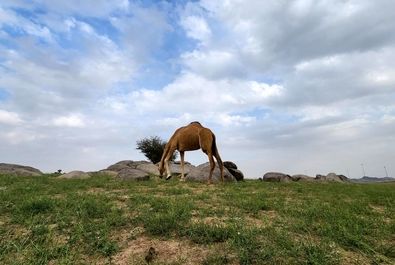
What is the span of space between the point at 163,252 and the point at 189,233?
893 mm

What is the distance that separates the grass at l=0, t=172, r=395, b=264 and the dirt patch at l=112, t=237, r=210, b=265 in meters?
0.02

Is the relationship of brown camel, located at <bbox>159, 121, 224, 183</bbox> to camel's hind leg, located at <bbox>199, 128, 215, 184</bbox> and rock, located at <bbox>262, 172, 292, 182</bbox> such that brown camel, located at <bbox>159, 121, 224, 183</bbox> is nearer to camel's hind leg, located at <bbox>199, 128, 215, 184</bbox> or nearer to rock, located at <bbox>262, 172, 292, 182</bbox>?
camel's hind leg, located at <bbox>199, 128, 215, 184</bbox>

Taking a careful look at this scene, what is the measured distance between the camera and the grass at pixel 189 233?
6.61m

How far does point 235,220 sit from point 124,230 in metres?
2.55

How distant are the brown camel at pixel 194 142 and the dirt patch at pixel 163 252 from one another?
37.3ft

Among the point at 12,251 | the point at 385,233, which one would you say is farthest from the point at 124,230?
the point at 385,233

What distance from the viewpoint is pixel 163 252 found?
6.91 metres

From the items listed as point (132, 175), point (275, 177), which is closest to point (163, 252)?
point (132, 175)

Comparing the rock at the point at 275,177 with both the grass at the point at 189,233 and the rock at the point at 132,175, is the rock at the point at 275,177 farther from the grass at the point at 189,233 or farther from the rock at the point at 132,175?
the grass at the point at 189,233

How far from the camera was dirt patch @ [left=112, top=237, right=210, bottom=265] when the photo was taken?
21.5 feet

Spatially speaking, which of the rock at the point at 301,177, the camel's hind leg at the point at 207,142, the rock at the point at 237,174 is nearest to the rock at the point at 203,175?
the camel's hind leg at the point at 207,142

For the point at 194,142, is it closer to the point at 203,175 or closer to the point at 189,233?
the point at 203,175

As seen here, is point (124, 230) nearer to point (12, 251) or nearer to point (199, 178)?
point (12, 251)

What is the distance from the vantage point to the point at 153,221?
8305 mm
